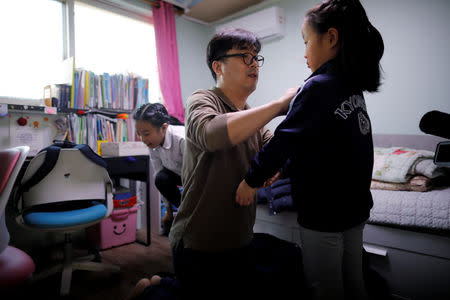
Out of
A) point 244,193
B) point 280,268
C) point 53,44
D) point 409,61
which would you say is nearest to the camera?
point 244,193

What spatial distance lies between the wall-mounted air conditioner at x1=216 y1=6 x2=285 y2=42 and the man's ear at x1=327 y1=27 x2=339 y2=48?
2.36 meters

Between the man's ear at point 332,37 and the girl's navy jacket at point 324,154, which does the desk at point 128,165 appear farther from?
the man's ear at point 332,37

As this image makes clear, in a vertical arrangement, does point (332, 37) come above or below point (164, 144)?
Result: above

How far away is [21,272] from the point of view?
33.0 inches

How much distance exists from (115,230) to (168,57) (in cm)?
200

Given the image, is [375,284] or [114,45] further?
[114,45]

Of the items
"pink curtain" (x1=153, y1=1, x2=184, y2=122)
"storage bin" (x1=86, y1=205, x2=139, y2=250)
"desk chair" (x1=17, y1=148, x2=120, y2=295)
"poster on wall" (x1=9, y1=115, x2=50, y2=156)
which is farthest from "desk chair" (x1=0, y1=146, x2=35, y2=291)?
"pink curtain" (x1=153, y1=1, x2=184, y2=122)

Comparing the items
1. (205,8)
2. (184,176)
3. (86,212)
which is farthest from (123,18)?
(184,176)

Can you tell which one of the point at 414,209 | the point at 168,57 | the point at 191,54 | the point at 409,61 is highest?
the point at 191,54

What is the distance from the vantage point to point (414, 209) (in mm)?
1408

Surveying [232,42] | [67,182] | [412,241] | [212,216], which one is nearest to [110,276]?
A: [67,182]

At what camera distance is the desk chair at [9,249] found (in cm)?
81

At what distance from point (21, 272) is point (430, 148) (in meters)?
Answer: 2.59

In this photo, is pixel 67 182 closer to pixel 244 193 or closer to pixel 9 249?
pixel 9 249
